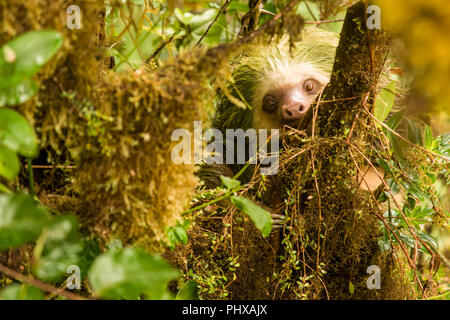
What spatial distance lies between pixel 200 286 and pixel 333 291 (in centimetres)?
54

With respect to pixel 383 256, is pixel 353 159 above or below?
above

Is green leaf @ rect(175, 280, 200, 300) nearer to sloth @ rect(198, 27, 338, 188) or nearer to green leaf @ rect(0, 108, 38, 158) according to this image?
green leaf @ rect(0, 108, 38, 158)

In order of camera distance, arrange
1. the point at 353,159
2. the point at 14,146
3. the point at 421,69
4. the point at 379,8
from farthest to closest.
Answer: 1. the point at 353,159
2. the point at 379,8
3. the point at 421,69
4. the point at 14,146

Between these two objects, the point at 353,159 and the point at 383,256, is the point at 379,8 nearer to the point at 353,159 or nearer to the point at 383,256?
the point at 353,159

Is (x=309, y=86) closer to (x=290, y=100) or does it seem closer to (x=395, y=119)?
(x=290, y=100)

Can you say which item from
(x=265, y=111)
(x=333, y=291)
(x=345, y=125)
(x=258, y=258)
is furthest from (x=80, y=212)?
(x=265, y=111)

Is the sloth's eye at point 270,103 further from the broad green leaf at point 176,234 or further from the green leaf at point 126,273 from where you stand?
the green leaf at point 126,273

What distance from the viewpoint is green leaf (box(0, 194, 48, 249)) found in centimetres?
79

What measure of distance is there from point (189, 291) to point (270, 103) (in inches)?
65.6

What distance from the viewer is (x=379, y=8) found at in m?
1.15

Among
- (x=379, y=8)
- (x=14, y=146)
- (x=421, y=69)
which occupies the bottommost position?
(x=14, y=146)

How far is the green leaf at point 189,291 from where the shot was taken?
1342 millimetres

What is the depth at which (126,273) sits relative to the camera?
755 mm

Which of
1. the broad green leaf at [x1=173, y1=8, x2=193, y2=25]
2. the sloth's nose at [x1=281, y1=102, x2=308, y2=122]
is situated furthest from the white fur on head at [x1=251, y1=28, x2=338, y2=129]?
the broad green leaf at [x1=173, y1=8, x2=193, y2=25]
